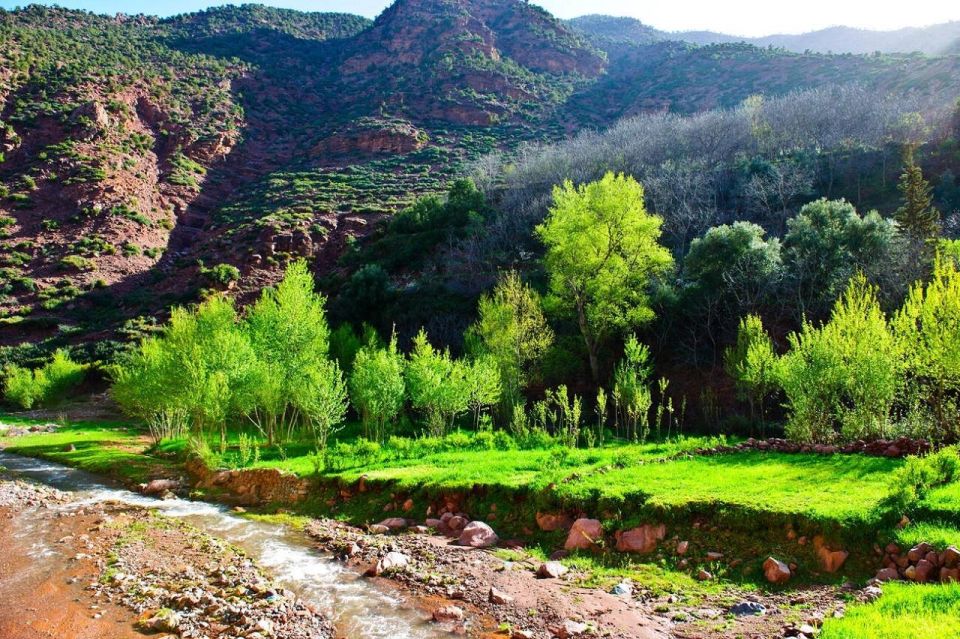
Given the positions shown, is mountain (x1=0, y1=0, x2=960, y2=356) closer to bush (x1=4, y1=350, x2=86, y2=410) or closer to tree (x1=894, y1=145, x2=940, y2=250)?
bush (x1=4, y1=350, x2=86, y2=410)

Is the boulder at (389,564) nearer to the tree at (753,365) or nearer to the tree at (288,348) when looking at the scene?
the tree at (288,348)

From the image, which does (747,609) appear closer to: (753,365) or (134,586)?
(134,586)

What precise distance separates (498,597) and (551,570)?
151 centimetres

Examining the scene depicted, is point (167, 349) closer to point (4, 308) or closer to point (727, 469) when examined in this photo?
point (727, 469)

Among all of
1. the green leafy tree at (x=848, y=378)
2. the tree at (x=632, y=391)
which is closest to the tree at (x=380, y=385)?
the tree at (x=632, y=391)

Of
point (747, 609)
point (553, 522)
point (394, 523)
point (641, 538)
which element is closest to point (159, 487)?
point (394, 523)

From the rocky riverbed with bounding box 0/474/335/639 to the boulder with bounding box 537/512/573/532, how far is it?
19.4 feet

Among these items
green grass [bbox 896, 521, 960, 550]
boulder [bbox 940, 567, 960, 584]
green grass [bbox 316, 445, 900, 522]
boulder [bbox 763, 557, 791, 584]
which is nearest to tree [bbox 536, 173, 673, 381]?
green grass [bbox 316, 445, 900, 522]

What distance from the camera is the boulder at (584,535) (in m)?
12.2

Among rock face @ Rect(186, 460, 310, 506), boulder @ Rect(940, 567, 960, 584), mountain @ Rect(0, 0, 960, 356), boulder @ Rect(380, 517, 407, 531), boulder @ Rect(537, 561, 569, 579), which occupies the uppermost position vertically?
mountain @ Rect(0, 0, 960, 356)

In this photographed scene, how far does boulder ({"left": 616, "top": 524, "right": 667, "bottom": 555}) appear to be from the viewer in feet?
38.0

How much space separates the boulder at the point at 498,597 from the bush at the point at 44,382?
2451 inches

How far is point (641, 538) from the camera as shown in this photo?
11742 mm

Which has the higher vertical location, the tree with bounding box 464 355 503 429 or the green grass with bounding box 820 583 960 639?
the green grass with bounding box 820 583 960 639
